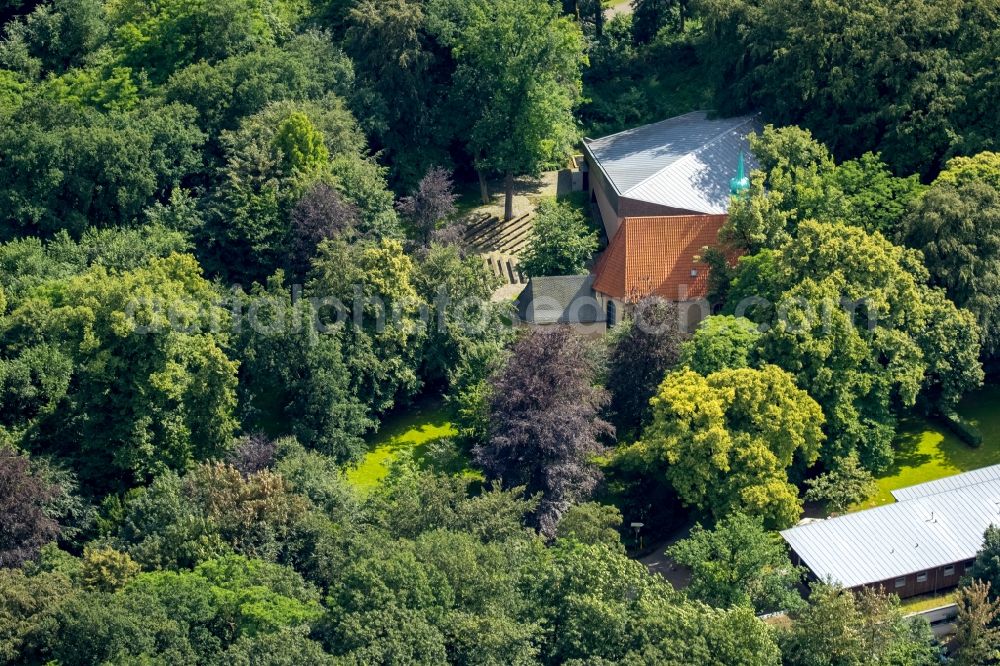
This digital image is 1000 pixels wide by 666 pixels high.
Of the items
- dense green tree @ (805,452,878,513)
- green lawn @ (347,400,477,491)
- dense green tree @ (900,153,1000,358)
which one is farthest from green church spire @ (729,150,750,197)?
green lawn @ (347,400,477,491)

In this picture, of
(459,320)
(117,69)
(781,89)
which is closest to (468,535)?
(459,320)

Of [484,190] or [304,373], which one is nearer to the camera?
[304,373]

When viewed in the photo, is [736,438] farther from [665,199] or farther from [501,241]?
[501,241]

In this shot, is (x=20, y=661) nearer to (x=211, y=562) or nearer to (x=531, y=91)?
(x=211, y=562)

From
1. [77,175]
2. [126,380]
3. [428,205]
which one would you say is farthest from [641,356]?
[77,175]

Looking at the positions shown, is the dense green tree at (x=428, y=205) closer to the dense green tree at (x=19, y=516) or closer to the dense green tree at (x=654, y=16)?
the dense green tree at (x=654, y=16)

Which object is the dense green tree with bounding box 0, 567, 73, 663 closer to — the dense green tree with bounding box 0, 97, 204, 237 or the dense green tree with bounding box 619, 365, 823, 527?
the dense green tree with bounding box 619, 365, 823, 527

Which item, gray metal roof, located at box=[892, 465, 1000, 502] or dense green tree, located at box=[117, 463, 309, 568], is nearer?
dense green tree, located at box=[117, 463, 309, 568]
